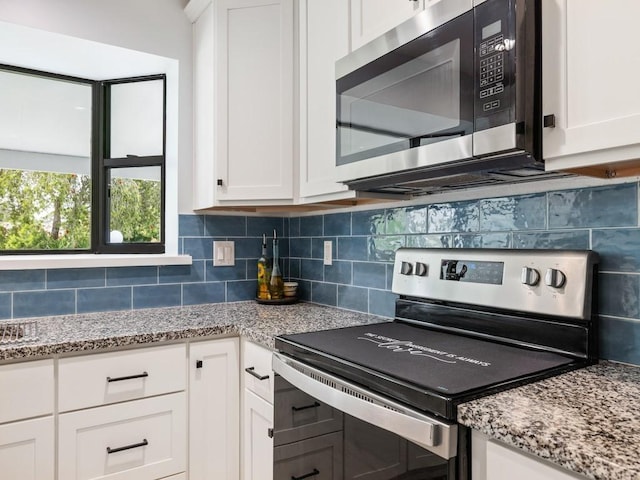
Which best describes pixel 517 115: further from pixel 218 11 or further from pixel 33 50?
pixel 33 50

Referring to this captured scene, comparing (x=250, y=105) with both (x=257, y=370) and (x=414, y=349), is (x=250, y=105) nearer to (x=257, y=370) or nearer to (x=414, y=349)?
(x=257, y=370)

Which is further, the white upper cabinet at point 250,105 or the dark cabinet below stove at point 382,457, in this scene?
the white upper cabinet at point 250,105

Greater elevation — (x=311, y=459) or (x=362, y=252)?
(x=362, y=252)

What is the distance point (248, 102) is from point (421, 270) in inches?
41.4

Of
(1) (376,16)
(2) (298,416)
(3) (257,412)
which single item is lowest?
→ (3) (257,412)

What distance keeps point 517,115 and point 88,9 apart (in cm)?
189

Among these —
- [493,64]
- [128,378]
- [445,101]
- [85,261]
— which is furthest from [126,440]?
[493,64]

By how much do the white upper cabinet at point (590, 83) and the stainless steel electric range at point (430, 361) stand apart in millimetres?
327

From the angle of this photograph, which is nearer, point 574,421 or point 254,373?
point 574,421

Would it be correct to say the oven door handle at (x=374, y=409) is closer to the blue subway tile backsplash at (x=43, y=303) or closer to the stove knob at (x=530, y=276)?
the stove knob at (x=530, y=276)

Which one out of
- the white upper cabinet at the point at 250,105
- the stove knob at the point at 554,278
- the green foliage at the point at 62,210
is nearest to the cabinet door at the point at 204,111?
the white upper cabinet at the point at 250,105

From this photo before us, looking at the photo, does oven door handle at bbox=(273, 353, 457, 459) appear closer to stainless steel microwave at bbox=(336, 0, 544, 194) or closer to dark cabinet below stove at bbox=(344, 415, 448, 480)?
dark cabinet below stove at bbox=(344, 415, 448, 480)

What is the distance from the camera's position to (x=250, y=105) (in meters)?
1.99

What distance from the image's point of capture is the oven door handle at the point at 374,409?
2.87ft
